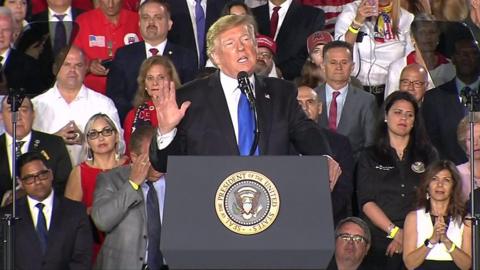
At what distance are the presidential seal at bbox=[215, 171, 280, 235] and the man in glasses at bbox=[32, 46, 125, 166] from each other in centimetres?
407

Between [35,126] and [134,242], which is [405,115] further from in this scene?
[35,126]

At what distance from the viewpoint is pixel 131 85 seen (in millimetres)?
9219

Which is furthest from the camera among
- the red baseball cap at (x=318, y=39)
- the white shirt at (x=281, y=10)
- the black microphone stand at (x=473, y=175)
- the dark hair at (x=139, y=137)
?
the white shirt at (x=281, y=10)

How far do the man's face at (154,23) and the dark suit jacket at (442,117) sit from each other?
→ 2047 millimetres

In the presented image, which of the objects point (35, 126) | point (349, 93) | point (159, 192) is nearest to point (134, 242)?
point (159, 192)

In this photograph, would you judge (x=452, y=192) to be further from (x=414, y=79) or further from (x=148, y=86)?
(x=148, y=86)

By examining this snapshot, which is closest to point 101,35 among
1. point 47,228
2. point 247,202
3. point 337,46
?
point 337,46

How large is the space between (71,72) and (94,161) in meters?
1.02

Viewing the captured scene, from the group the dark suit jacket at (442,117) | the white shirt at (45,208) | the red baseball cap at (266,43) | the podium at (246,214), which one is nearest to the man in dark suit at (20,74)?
the white shirt at (45,208)

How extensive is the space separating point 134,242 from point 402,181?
71.6 inches

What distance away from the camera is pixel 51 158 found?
8.19m

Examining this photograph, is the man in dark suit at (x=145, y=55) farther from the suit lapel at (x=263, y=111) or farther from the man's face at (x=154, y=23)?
the suit lapel at (x=263, y=111)

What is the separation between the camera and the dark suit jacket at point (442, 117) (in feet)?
28.8

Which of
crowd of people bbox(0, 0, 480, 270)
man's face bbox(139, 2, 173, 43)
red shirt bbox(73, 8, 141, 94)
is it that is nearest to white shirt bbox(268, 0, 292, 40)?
crowd of people bbox(0, 0, 480, 270)
